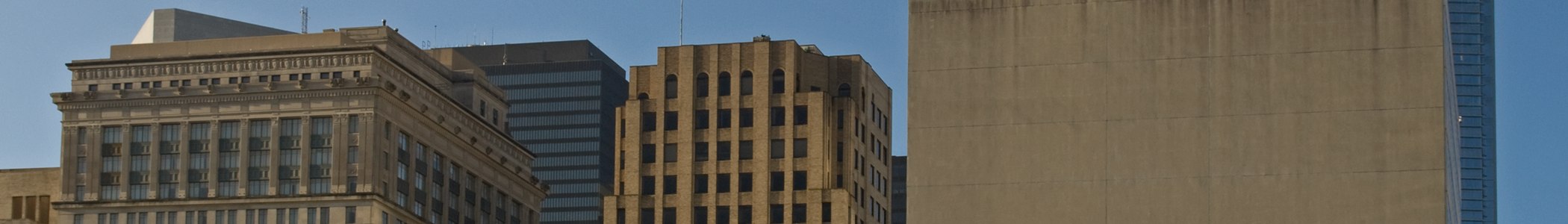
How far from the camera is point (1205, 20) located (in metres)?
99.4

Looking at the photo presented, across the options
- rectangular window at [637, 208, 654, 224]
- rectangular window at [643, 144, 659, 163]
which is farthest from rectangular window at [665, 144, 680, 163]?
rectangular window at [637, 208, 654, 224]

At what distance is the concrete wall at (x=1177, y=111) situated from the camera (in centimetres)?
9644

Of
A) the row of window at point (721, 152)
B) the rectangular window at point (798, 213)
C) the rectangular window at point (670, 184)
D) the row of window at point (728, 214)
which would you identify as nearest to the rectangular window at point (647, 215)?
the row of window at point (728, 214)

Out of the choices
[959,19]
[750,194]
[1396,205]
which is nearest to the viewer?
[1396,205]

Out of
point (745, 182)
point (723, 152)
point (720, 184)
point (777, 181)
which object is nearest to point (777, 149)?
point (777, 181)

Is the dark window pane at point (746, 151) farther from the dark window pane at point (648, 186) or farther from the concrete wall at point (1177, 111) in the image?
the concrete wall at point (1177, 111)

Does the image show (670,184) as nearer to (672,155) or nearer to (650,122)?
(672,155)

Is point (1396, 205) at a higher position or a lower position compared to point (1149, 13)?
lower

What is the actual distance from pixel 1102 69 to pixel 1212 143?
176 inches

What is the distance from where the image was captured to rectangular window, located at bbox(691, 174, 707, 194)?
198m

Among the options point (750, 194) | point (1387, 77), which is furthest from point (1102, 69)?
point (750, 194)

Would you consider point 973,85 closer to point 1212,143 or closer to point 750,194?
point 1212,143

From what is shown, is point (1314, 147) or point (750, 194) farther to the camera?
point (750, 194)

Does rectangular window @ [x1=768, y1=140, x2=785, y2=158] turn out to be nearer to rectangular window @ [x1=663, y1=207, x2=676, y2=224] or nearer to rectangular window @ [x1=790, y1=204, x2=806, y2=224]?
rectangular window @ [x1=790, y1=204, x2=806, y2=224]
